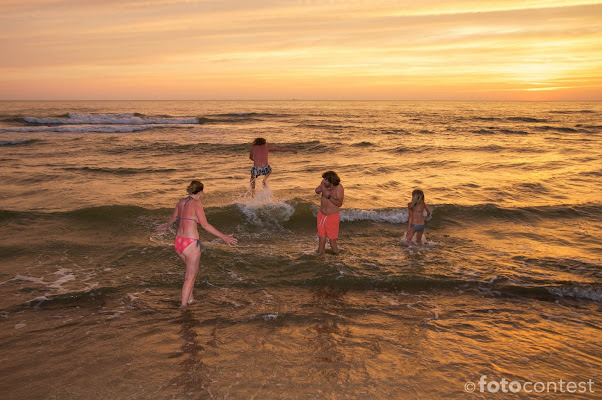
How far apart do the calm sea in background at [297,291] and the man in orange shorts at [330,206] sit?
18.4 inches

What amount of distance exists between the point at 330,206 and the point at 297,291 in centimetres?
187

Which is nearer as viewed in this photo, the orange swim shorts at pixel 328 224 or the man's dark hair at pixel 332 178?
the man's dark hair at pixel 332 178

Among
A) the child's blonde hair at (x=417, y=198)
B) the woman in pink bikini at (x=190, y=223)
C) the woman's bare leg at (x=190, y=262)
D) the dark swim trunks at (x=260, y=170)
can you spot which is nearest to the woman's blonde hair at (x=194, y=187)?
the woman in pink bikini at (x=190, y=223)

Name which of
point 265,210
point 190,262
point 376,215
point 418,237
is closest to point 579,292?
point 418,237

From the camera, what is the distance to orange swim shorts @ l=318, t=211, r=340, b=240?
7.93 meters

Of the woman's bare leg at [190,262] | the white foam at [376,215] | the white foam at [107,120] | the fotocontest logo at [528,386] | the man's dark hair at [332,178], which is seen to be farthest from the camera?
the white foam at [107,120]

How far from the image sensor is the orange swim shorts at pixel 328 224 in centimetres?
793

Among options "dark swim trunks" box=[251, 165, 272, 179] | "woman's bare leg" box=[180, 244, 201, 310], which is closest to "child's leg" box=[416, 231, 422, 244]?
"woman's bare leg" box=[180, 244, 201, 310]

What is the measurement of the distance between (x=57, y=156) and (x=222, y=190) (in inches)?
491

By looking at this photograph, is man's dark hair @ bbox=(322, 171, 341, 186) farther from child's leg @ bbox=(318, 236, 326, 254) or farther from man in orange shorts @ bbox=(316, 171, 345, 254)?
child's leg @ bbox=(318, 236, 326, 254)

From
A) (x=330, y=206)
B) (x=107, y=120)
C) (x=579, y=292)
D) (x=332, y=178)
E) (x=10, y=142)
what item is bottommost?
(x=579, y=292)

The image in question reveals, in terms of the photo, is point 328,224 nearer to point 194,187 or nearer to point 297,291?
point 297,291

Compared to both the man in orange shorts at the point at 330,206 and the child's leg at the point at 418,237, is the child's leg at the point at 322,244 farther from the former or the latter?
the child's leg at the point at 418,237

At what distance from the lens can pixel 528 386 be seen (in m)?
4.25
